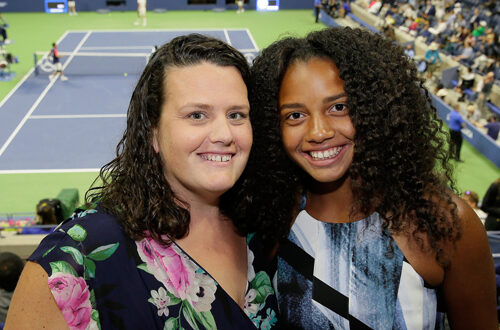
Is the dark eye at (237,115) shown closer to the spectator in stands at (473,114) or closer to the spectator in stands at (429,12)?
the spectator in stands at (473,114)

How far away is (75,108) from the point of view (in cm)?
1331

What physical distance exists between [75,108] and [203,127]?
12.0 metres

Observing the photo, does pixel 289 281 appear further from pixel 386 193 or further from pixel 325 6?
pixel 325 6

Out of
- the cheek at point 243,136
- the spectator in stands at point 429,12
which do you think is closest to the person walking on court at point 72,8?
the spectator in stands at point 429,12

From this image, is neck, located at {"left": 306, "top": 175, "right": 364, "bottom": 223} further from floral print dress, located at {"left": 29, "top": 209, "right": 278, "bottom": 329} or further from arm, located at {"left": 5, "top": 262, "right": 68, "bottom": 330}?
arm, located at {"left": 5, "top": 262, "right": 68, "bottom": 330}

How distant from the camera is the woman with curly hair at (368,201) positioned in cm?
217

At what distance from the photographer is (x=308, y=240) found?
2.37 meters

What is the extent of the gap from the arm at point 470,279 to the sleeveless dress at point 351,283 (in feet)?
0.25

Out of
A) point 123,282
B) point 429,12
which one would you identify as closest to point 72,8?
point 429,12

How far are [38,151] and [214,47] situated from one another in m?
9.80

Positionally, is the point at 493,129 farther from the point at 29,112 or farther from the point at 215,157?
the point at 29,112

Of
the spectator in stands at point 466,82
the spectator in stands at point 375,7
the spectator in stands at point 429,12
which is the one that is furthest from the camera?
the spectator in stands at point 375,7

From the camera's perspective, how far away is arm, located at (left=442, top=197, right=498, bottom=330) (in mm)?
2156

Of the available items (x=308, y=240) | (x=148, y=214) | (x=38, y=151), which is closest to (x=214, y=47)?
(x=148, y=214)
